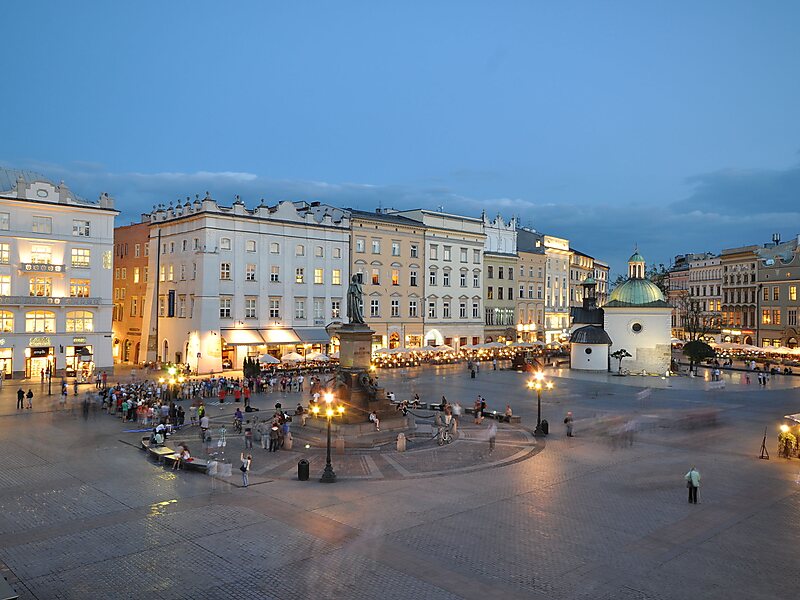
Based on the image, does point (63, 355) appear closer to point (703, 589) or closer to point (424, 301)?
point (424, 301)

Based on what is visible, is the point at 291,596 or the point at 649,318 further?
the point at 649,318

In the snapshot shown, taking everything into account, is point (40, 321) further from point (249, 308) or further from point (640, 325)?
point (640, 325)

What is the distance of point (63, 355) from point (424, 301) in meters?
36.3

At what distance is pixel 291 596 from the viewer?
484 inches

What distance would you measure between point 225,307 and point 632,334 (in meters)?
38.4

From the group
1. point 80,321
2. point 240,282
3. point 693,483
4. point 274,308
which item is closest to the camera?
point 693,483

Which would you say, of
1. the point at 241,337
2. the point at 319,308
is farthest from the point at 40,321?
the point at 319,308

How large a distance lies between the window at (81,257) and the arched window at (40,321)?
14.5ft

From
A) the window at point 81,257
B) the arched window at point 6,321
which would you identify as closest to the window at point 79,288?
the window at point 81,257

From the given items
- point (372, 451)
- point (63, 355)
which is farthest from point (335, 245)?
point (372, 451)

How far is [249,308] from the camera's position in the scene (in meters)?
57.3

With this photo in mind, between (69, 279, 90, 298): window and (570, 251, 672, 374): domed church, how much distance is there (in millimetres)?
44375

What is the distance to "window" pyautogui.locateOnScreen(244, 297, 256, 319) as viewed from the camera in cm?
5700

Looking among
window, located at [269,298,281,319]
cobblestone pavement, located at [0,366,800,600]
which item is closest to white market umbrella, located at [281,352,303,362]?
window, located at [269,298,281,319]
